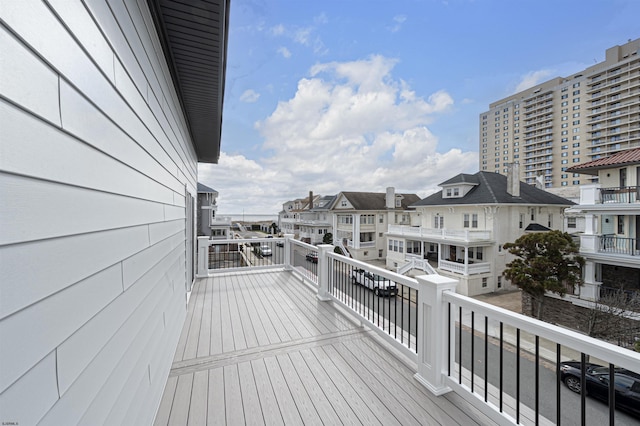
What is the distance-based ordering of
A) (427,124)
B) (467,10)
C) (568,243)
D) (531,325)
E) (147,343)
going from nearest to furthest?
(531,325) < (147,343) < (467,10) < (568,243) < (427,124)

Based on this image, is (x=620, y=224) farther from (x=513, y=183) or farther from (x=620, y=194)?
(x=513, y=183)

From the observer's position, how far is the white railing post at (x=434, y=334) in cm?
223

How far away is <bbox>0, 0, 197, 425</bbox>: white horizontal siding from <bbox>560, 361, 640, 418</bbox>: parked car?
3.28 m

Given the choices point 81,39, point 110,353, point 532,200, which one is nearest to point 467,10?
point 81,39

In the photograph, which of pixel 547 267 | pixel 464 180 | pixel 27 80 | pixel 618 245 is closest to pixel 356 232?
pixel 464 180

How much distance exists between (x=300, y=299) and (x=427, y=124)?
2699 centimetres

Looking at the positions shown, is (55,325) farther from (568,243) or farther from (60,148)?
(568,243)

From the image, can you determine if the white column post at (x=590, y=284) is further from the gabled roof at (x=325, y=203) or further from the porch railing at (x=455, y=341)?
the gabled roof at (x=325, y=203)

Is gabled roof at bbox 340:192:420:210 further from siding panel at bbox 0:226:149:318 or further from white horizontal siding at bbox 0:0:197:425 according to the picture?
siding panel at bbox 0:226:149:318

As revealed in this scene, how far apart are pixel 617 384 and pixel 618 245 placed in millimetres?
11715

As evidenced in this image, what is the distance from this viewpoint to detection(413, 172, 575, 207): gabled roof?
1582cm

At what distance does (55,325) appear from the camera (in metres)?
0.75

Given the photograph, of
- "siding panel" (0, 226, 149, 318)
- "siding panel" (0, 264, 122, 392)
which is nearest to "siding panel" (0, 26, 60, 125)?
"siding panel" (0, 226, 149, 318)

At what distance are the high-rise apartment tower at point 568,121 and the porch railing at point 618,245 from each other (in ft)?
87.5
